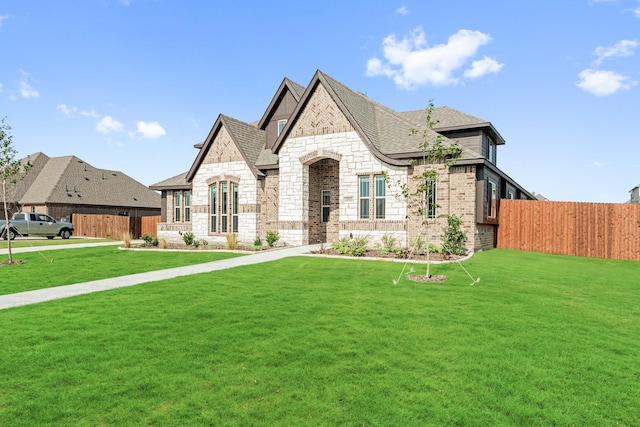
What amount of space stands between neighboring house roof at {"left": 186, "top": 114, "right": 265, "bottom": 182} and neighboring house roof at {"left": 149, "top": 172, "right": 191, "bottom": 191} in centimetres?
177

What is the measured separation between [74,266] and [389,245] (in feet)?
41.2

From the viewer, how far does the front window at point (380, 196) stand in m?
18.9

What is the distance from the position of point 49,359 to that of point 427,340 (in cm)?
506

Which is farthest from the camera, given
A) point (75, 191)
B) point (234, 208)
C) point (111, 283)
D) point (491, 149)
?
point (75, 191)

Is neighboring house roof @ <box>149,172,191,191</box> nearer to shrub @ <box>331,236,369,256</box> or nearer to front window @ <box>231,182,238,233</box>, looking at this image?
front window @ <box>231,182,238,233</box>

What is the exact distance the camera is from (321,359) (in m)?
4.82

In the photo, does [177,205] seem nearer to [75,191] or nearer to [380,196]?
[380,196]

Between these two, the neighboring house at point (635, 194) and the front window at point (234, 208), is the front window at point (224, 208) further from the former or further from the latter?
the neighboring house at point (635, 194)

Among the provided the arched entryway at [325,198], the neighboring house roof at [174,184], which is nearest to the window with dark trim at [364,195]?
the arched entryway at [325,198]

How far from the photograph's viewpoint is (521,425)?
3.48 metres

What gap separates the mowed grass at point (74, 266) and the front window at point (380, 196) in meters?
7.32

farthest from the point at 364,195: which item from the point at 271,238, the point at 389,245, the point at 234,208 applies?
the point at 234,208

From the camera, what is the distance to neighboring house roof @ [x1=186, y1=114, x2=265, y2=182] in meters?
22.6

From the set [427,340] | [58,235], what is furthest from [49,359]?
[58,235]
